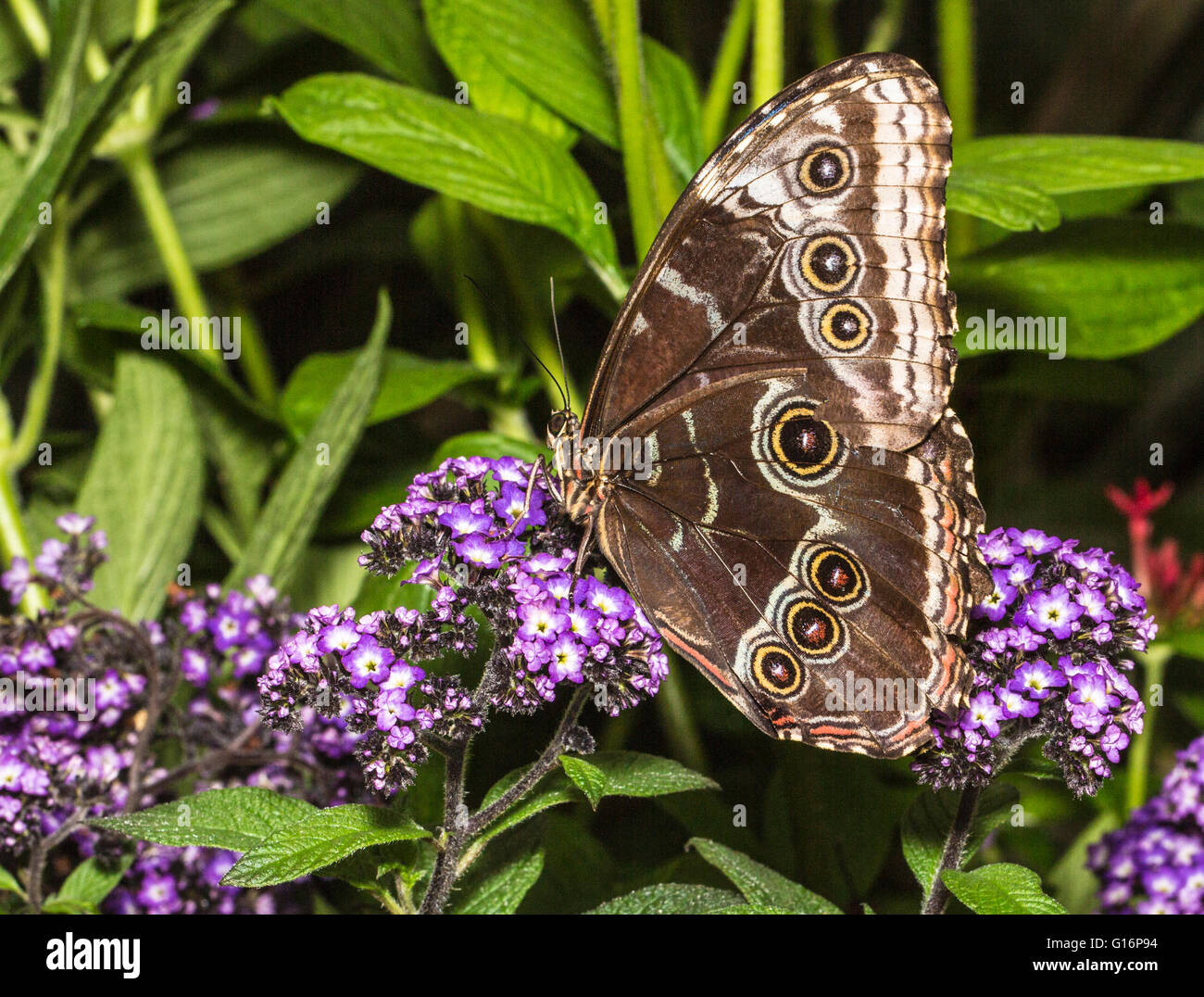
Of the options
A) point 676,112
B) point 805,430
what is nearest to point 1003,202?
point 805,430

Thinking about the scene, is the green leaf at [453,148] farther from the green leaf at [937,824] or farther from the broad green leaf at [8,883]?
the broad green leaf at [8,883]

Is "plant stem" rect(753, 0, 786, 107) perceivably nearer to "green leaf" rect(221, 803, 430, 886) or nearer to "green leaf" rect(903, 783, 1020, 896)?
"green leaf" rect(903, 783, 1020, 896)

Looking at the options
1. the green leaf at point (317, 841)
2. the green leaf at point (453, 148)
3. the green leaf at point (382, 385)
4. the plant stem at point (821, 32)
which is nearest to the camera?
the green leaf at point (317, 841)

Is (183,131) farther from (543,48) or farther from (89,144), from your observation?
(543,48)

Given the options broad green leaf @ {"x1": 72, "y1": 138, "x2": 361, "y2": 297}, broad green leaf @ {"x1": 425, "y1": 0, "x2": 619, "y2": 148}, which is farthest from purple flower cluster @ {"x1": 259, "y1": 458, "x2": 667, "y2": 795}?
broad green leaf @ {"x1": 72, "y1": 138, "x2": 361, "y2": 297}

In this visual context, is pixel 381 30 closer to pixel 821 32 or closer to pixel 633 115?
pixel 633 115

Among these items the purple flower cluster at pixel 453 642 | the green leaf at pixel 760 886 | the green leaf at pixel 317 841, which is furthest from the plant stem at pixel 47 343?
the green leaf at pixel 760 886

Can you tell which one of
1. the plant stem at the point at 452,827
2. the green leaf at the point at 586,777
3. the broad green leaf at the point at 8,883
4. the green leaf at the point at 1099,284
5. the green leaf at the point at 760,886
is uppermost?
the green leaf at the point at 1099,284
